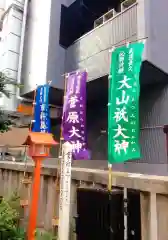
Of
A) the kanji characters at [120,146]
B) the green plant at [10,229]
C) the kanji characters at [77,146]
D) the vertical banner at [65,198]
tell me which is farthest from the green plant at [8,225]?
the kanji characters at [120,146]

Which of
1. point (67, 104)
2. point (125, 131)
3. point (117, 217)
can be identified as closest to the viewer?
point (117, 217)

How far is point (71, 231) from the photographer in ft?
12.2

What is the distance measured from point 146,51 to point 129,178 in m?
4.86

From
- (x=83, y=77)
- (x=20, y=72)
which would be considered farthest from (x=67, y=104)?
(x=20, y=72)

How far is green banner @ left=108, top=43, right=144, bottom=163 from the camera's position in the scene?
3.48 meters

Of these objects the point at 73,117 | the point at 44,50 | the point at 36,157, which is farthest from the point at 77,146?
the point at 44,50

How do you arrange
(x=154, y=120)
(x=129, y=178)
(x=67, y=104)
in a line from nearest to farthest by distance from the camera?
1. (x=129, y=178)
2. (x=67, y=104)
3. (x=154, y=120)

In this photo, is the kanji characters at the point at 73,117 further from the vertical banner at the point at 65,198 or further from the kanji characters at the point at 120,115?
the vertical banner at the point at 65,198

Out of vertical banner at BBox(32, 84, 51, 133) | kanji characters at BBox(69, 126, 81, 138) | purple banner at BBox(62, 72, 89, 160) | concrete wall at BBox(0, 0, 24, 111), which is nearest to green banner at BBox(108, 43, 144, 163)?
purple banner at BBox(62, 72, 89, 160)

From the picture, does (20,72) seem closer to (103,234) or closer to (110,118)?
(110,118)

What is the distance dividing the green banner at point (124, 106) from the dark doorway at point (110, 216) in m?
0.61

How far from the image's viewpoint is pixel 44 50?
9797 mm

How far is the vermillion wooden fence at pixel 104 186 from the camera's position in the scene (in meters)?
2.75

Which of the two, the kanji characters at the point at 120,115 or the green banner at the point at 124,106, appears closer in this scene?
the green banner at the point at 124,106
